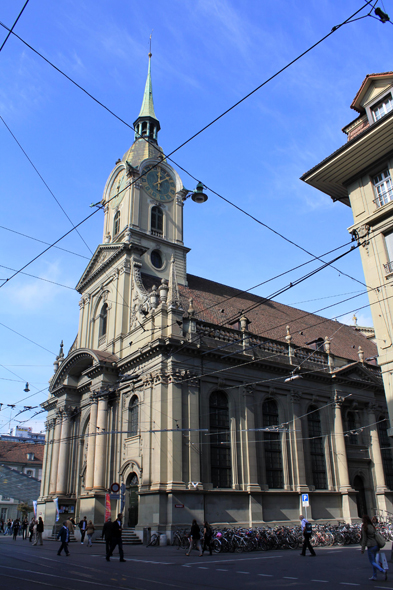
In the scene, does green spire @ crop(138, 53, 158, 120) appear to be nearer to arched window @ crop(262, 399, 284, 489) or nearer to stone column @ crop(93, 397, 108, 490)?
stone column @ crop(93, 397, 108, 490)

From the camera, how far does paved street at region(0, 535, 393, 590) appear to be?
33.6 feet

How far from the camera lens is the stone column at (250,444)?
89.9ft

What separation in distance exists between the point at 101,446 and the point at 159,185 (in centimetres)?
2113

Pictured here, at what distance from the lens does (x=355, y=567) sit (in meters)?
13.9

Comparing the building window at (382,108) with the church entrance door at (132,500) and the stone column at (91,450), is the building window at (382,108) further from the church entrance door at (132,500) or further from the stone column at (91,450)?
the stone column at (91,450)

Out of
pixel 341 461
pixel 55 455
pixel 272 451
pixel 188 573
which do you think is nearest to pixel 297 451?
pixel 272 451

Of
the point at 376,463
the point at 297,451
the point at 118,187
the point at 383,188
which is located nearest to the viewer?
the point at 383,188

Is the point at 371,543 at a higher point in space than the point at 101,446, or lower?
lower

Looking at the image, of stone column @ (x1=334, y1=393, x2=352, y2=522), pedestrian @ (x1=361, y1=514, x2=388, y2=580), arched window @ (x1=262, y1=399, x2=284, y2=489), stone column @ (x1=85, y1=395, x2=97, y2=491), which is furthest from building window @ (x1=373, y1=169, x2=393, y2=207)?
stone column @ (x1=85, y1=395, x2=97, y2=491)

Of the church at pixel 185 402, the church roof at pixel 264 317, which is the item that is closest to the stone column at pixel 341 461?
the church at pixel 185 402

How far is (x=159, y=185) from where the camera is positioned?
39.6 m

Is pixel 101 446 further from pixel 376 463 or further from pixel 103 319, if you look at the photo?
pixel 376 463

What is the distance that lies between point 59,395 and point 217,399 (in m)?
14.4

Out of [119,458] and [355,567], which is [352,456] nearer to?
[119,458]
